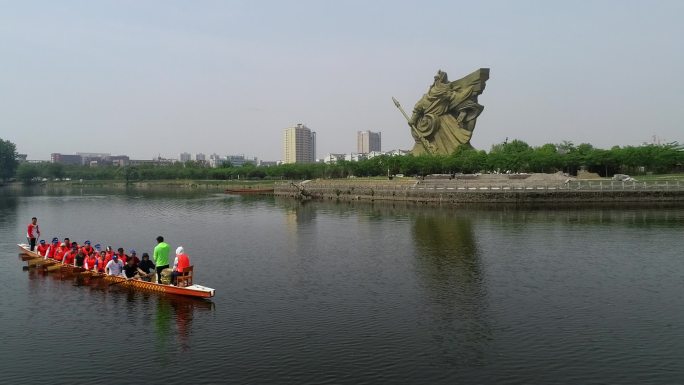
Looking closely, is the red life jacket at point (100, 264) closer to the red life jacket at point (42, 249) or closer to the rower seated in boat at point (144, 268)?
the rower seated in boat at point (144, 268)

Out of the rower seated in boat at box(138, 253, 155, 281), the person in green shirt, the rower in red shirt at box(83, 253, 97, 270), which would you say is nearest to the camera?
the person in green shirt

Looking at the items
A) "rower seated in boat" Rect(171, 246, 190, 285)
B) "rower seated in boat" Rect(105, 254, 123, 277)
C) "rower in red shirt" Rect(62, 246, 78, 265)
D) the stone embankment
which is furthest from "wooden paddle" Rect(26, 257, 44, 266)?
the stone embankment

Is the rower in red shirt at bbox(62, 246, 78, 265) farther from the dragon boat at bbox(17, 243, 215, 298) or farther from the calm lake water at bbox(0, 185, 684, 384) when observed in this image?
the calm lake water at bbox(0, 185, 684, 384)

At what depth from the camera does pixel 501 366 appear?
18719 millimetres

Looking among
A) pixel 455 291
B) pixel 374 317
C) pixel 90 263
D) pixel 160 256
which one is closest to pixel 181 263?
pixel 160 256

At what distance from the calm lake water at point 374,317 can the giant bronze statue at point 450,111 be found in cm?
9513

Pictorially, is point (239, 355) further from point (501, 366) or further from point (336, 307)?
point (501, 366)

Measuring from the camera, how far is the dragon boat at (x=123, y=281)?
26734mm

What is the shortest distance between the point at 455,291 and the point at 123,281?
1817cm

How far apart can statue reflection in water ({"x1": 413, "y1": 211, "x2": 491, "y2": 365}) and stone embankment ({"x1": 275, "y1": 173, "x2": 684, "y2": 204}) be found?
33.5m

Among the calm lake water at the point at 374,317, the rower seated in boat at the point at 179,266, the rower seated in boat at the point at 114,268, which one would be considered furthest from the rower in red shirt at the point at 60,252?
the rower seated in boat at the point at 179,266

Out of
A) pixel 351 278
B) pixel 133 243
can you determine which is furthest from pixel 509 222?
pixel 133 243

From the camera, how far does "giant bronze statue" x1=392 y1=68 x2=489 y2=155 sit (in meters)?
139

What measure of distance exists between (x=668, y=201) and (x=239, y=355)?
260ft
